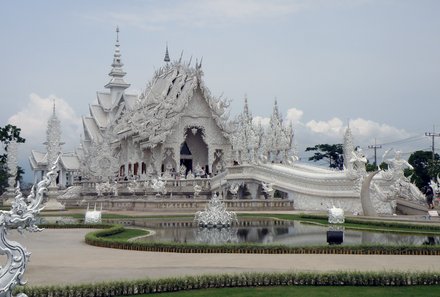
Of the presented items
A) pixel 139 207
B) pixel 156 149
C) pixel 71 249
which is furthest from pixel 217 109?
pixel 71 249

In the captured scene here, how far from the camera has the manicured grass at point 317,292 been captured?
8.78 meters

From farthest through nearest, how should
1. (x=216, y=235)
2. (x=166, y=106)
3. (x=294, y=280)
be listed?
(x=166, y=106) < (x=216, y=235) < (x=294, y=280)

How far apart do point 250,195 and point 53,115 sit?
1348 cm

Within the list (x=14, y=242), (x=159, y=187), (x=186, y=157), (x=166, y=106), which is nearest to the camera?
(x=14, y=242)

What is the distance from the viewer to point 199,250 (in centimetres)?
1371

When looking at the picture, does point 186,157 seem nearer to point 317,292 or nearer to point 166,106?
point 166,106

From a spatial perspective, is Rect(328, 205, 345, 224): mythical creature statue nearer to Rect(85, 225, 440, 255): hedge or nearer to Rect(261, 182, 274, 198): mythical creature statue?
Rect(85, 225, 440, 255): hedge

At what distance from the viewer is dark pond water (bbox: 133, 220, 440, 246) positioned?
16438 millimetres

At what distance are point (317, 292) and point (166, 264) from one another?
140 inches

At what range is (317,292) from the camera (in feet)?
29.5

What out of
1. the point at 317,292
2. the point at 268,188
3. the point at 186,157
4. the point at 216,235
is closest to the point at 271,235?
the point at 216,235

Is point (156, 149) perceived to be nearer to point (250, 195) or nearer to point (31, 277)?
point (250, 195)

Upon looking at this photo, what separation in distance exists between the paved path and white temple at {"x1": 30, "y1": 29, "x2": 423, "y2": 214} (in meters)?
15.4

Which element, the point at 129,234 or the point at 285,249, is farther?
the point at 129,234
